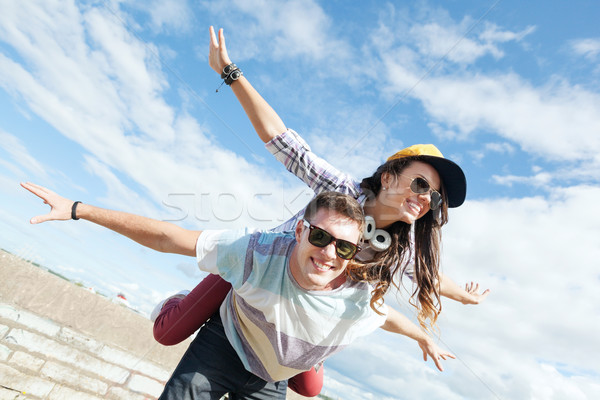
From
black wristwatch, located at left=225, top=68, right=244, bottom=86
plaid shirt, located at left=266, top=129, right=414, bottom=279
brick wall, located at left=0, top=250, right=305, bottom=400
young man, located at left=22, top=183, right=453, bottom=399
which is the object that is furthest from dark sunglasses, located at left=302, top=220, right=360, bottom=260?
brick wall, located at left=0, top=250, right=305, bottom=400

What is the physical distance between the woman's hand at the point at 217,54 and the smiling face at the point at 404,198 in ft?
4.20

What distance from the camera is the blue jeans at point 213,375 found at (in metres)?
2.16

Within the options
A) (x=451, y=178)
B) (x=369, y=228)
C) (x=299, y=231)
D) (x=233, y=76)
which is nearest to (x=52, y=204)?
(x=299, y=231)

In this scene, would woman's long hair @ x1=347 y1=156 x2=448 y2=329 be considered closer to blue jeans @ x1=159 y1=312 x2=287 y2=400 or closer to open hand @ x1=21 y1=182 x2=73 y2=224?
blue jeans @ x1=159 y1=312 x2=287 y2=400

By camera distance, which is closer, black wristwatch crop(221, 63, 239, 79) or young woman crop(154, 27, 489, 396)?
young woman crop(154, 27, 489, 396)

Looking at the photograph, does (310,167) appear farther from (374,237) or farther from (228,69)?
(228,69)

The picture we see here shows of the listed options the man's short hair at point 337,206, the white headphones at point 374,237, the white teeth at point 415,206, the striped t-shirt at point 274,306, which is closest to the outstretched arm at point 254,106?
the man's short hair at point 337,206

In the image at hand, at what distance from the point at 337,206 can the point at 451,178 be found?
855 mm

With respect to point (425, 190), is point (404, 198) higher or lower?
lower

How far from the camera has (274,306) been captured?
1948 mm

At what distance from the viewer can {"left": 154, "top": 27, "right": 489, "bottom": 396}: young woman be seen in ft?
7.59

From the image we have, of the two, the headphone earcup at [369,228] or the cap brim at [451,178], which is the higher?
the cap brim at [451,178]

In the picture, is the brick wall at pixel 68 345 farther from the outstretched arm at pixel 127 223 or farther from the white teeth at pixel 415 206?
the white teeth at pixel 415 206

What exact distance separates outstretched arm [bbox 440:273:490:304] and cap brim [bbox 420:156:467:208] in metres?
0.65
